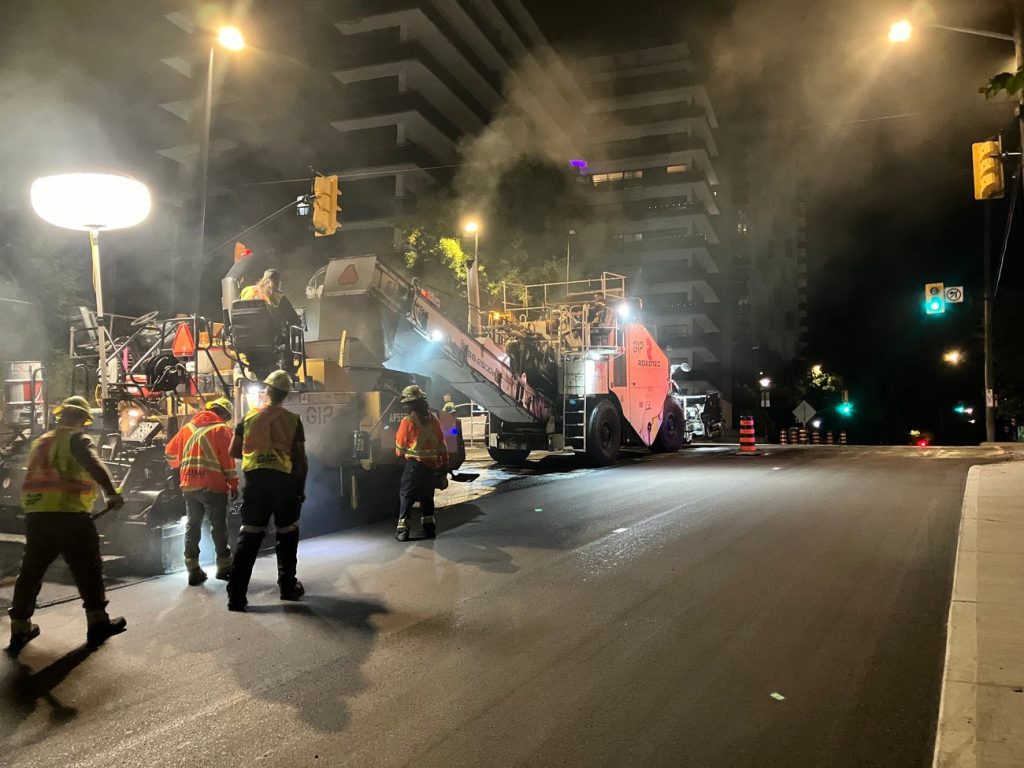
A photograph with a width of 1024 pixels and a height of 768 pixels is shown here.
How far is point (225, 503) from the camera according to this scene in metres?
5.80

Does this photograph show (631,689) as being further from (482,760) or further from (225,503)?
(225,503)

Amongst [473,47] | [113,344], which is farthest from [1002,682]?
[473,47]

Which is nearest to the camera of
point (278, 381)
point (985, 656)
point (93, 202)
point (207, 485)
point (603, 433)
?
point (985, 656)

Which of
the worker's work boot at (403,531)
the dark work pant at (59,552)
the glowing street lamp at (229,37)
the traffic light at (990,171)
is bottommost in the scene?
the worker's work boot at (403,531)

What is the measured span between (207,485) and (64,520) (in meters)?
1.35

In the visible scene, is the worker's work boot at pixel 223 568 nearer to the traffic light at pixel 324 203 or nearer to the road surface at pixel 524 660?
the road surface at pixel 524 660

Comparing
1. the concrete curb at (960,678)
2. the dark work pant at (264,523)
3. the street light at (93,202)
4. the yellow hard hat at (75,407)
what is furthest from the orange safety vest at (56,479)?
the concrete curb at (960,678)

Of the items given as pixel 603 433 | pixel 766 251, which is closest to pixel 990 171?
pixel 603 433

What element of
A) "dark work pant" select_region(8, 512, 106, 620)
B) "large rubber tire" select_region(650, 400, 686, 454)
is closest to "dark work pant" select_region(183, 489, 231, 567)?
"dark work pant" select_region(8, 512, 106, 620)

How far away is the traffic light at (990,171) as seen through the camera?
8.66 metres

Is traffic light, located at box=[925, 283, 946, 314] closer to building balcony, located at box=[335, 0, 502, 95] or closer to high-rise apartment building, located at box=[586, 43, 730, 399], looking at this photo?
building balcony, located at box=[335, 0, 502, 95]

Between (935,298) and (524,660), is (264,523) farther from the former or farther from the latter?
(935,298)

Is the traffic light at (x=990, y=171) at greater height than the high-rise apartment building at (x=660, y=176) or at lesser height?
lesser

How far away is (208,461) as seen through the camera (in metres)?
5.68
